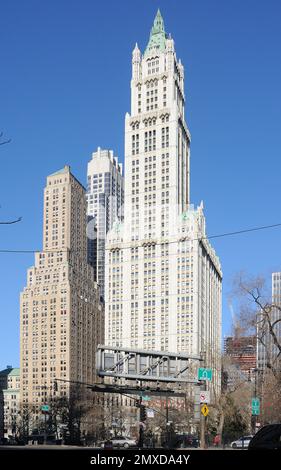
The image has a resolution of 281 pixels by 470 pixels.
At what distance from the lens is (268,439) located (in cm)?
1606

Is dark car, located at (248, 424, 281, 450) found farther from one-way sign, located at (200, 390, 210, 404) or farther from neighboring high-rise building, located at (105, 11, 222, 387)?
neighboring high-rise building, located at (105, 11, 222, 387)

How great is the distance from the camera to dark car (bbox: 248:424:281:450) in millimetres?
15516

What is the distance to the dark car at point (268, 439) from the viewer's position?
15.5 m

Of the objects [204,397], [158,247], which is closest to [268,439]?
[204,397]

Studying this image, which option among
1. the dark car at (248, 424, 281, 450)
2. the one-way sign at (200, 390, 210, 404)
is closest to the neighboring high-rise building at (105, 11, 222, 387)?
the one-way sign at (200, 390, 210, 404)

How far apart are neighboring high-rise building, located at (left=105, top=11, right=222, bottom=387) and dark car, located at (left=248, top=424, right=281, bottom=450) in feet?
538

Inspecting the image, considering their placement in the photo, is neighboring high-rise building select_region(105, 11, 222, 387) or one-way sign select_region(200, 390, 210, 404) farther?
neighboring high-rise building select_region(105, 11, 222, 387)

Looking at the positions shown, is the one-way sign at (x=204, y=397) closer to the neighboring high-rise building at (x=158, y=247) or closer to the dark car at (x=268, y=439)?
the dark car at (x=268, y=439)

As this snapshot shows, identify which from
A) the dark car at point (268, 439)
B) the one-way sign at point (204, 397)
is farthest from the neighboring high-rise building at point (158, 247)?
the dark car at point (268, 439)

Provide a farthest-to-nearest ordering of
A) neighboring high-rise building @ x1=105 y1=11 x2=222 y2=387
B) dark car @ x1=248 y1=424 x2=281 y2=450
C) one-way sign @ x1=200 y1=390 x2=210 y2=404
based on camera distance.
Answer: neighboring high-rise building @ x1=105 y1=11 x2=222 y2=387 < one-way sign @ x1=200 y1=390 x2=210 y2=404 < dark car @ x1=248 y1=424 x2=281 y2=450

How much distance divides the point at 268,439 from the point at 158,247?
173576mm

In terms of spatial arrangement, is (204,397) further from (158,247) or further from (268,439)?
(158,247)

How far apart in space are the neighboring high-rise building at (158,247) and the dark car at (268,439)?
164 metres
